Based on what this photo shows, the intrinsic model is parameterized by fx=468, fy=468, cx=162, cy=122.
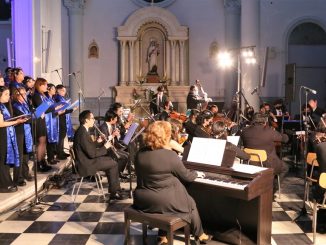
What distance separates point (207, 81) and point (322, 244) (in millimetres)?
13399

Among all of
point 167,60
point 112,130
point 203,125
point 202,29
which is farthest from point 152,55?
point 203,125

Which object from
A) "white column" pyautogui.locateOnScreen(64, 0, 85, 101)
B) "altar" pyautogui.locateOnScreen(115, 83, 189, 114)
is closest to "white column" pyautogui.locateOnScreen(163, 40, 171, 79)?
"altar" pyautogui.locateOnScreen(115, 83, 189, 114)

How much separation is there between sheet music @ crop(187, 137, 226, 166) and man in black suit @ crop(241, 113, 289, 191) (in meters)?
1.87

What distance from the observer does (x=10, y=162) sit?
644cm

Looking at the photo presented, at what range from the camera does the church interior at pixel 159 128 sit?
15.3ft

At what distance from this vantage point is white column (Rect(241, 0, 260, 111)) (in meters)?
14.6

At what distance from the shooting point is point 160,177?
4.28m

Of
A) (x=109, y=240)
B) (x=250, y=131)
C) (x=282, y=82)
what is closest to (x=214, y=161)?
(x=109, y=240)

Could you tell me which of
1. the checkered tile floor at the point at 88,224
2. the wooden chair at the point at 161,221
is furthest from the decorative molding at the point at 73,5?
the wooden chair at the point at 161,221

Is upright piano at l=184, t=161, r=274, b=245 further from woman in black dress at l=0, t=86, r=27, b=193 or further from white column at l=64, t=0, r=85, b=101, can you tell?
white column at l=64, t=0, r=85, b=101

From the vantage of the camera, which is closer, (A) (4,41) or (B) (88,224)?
(B) (88,224)

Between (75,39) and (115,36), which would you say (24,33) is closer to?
(75,39)

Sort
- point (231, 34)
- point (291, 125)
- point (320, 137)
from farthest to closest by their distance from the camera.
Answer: point (231, 34)
point (291, 125)
point (320, 137)

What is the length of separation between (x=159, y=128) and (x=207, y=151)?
2.17 ft
